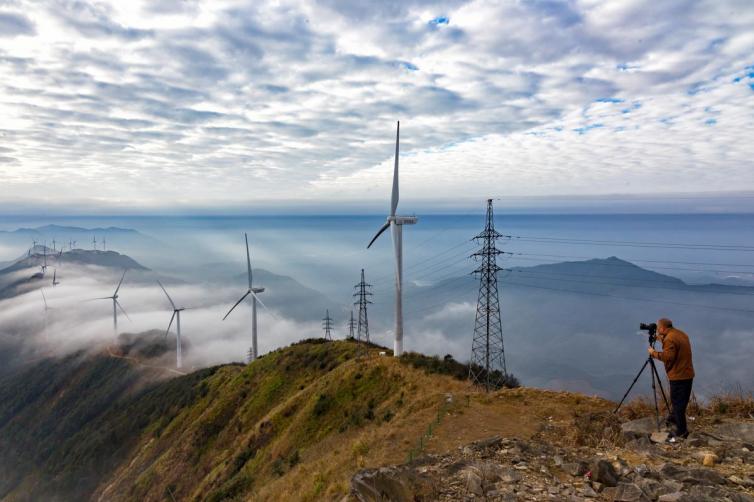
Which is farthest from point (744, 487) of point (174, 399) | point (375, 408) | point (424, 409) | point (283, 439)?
point (174, 399)

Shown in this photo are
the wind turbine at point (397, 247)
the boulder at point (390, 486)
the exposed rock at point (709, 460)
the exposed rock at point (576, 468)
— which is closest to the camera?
the boulder at point (390, 486)

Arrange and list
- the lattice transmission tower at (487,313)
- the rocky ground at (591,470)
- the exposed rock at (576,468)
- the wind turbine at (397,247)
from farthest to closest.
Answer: the wind turbine at (397,247) < the lattice transmission tower at (487,313) < the exposed rock at (576,468) < the rocky ground at (591,470)

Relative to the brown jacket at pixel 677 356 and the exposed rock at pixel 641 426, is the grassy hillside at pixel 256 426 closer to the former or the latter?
the exposed rock at pixel 641 426

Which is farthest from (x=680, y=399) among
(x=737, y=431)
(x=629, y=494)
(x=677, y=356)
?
(x=629, y=494)

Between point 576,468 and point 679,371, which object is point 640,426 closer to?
point 679,371

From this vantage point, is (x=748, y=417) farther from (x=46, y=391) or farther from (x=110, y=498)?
(x=46, y=391)

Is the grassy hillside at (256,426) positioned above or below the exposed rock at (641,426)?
below

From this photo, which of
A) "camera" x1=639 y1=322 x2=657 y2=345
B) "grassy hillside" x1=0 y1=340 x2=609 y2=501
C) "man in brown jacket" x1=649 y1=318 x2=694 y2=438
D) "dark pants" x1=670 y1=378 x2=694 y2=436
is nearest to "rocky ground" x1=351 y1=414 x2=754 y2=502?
"dark pants" x1=670 y1=378 x2=694 y2=436

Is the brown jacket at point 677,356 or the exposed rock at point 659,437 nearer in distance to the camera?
the exposed rock at point 659,437

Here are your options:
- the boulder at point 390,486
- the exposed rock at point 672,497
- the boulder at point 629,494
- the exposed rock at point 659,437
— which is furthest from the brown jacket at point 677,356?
the boulder at point 390,486
